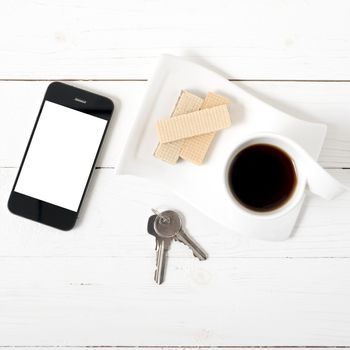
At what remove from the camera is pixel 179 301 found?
662 mm

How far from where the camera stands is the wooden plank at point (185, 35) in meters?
0.64

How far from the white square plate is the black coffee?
2cm

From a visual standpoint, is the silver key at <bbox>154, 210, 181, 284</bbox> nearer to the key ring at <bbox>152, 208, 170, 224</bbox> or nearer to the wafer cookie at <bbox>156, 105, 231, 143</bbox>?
the key ring at <bbox>152, 208, 170, 224</bbox>

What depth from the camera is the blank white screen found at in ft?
2.12

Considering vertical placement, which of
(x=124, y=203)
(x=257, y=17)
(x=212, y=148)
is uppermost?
(x=257, y=17)

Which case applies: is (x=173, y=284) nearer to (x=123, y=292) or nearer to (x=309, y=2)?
(x=123, y=292)

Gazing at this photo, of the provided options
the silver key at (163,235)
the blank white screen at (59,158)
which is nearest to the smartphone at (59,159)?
the blank white screen at (59,158)

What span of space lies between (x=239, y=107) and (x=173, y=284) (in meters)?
0.23

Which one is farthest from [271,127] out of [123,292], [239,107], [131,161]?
[123,292]

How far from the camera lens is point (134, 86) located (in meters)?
0.65

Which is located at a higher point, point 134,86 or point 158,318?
point 134,86

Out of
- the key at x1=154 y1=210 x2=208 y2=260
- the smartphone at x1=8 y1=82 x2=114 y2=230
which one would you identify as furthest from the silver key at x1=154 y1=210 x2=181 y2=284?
the smartphone at x1=8 y1=82 x2=114 y2=230

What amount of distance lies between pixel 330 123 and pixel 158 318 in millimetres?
322

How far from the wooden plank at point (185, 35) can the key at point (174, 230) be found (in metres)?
0.17
